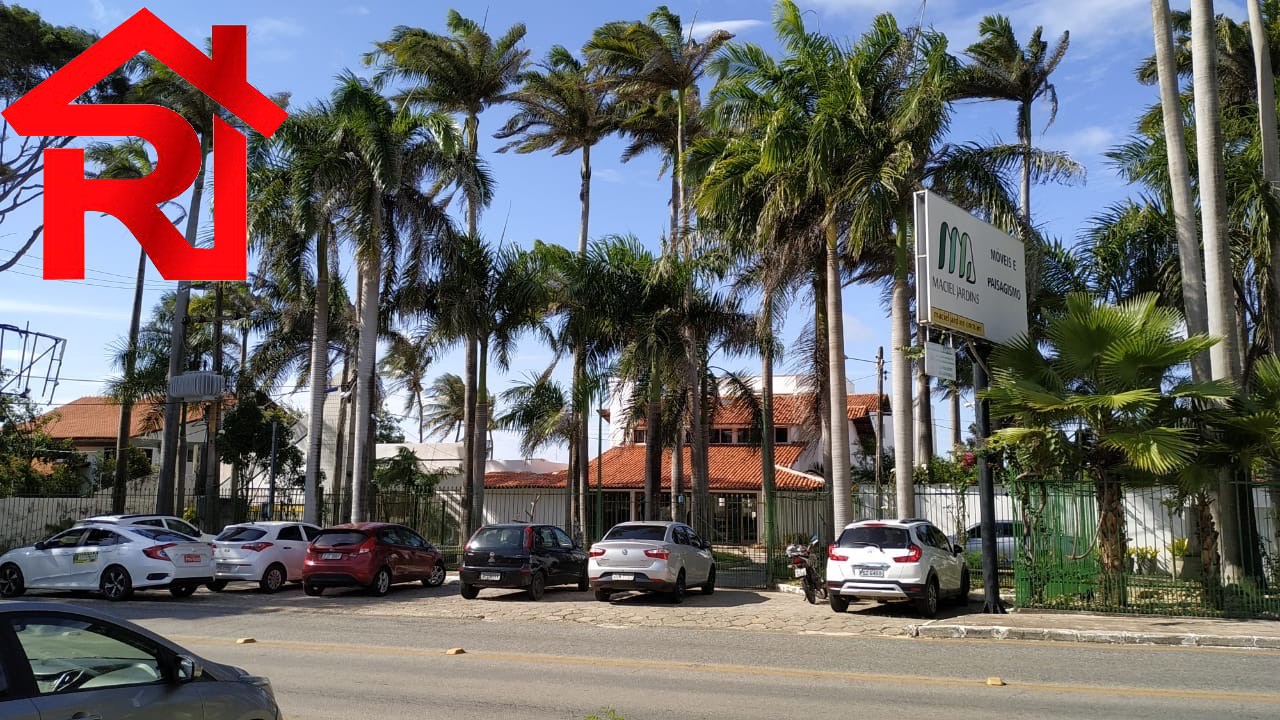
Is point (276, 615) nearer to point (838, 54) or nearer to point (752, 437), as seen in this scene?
point (838, 54)

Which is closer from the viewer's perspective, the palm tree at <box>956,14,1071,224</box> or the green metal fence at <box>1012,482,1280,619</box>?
the green metal fence at <box>1012,482,1280,619</box>

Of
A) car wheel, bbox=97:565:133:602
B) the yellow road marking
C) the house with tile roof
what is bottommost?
the yellow road marking

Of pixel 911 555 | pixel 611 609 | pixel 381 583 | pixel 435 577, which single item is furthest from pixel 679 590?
pixel 435 577

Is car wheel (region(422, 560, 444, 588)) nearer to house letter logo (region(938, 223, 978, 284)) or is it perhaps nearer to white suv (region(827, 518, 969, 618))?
white suv (region(827, 518, 969, 618))

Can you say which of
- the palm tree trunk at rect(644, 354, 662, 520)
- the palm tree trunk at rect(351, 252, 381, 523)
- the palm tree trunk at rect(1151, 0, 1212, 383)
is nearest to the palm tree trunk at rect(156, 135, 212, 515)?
the palm tree trunk at rect(351, 252, 381, 523)

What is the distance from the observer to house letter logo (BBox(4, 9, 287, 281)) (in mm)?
13078

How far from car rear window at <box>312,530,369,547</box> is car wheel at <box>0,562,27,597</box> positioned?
5.61 metres

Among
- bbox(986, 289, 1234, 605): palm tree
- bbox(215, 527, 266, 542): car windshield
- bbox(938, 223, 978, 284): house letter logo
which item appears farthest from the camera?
bbox(215, 527, 266, 542): car windshield

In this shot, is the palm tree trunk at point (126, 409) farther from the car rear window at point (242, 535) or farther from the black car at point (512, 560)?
the black car at point (512, 560)

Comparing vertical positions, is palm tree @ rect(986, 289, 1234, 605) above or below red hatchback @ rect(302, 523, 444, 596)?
above

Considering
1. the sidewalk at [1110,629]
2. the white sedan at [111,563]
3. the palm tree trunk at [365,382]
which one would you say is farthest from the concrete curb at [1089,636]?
the palm tree trunk at [365,382]

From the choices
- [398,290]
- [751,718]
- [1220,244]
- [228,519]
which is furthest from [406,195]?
[751,718]

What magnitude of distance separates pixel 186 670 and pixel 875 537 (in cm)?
1304

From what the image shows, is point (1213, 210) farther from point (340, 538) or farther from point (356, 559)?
point (340, 538)
